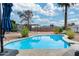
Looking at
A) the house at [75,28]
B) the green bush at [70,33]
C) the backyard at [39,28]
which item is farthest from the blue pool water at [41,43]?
the house at [75,28]

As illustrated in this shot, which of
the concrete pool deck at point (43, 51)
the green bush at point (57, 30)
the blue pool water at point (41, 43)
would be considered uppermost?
the green bush at point (57, 30)

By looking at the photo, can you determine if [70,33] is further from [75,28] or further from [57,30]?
[57,30]

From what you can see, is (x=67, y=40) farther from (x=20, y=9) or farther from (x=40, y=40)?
(x=20, y=9)

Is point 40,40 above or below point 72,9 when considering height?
below

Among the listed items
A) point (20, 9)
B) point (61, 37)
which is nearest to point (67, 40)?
point (61, 37)

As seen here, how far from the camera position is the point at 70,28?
6.25m

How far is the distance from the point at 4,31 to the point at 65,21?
103 centimetres

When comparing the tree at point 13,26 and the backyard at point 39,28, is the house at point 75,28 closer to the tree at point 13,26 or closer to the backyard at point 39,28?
the backyard at point 39,28

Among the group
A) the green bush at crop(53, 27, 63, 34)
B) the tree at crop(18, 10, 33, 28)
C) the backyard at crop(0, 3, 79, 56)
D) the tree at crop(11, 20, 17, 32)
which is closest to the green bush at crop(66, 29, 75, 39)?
the backyard at crop(0, 3, 79, 56)

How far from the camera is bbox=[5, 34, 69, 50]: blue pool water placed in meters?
6.20

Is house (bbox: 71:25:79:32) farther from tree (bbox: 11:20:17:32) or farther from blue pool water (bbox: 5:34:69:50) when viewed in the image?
tree (bbox: 11:20:17:32)

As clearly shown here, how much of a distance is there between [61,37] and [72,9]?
1.65ft

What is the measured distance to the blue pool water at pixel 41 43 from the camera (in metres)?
6.20

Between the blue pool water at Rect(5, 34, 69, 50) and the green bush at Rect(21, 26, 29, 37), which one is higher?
the green bush at Rect(21, 26, 29, 37)
